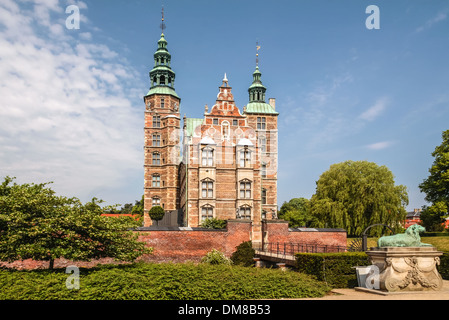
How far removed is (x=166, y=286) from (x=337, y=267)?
770 centimetres

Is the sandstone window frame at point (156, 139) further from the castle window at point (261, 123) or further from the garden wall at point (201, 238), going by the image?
the garden wall at point (201, 238)

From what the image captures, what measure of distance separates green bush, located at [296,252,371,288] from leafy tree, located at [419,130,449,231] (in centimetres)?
2176

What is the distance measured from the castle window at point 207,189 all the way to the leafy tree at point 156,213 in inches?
395

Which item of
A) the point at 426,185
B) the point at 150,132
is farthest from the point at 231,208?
the point at 426,185

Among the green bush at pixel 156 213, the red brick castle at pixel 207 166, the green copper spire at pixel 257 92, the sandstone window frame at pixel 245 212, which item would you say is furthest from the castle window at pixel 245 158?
the green copper spire at pixel 257 92

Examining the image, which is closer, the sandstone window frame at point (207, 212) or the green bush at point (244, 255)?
the green bush at point (244, 255)

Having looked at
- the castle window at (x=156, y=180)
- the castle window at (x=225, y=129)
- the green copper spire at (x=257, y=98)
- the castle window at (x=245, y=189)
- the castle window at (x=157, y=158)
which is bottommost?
the castle window at (x=245, y=189)

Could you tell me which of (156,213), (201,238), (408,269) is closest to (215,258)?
(201,238)

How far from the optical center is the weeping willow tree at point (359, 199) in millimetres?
38219

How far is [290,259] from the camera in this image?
2088 cm

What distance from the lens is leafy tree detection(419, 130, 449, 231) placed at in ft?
115

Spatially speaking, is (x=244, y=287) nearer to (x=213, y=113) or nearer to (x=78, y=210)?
(x=78, y=210)

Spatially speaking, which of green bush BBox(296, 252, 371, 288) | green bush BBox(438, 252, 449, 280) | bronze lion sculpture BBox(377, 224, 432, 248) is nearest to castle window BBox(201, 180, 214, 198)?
green bush BBox(296, 252, 371, 288)

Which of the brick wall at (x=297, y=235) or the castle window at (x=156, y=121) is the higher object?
the castle window at (x=156, y=121)
